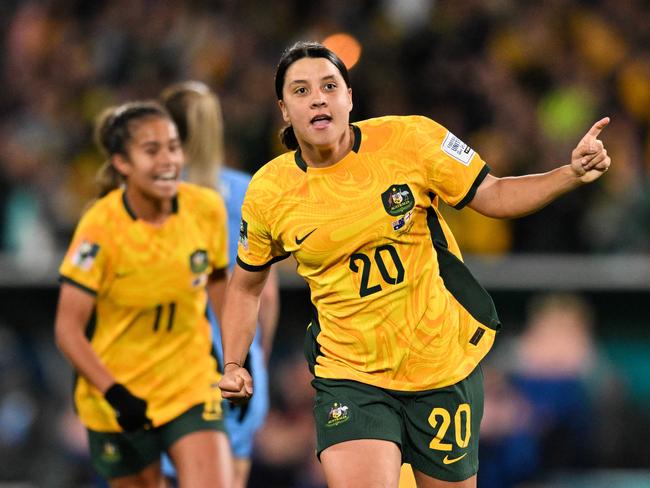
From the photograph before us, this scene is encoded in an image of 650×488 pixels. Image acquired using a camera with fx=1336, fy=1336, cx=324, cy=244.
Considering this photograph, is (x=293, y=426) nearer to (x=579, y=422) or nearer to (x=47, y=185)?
(x=579, y=422)

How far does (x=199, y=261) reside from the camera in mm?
5852

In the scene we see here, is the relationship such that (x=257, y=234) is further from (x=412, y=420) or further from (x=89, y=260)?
(x=89, y=260)

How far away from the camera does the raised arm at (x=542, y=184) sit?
423 centimetres

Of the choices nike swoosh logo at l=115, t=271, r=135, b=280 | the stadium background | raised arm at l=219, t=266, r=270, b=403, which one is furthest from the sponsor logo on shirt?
the stadium background

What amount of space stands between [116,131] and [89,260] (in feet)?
Result: 2.17

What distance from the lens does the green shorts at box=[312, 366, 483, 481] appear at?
4.61 meters

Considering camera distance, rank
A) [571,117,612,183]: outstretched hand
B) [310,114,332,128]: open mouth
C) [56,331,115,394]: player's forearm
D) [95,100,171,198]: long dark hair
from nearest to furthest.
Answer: [571,117,612,183]: outstretched hand
[310,114,332,128]: open mouth
[56,331,115,394]: player's forearm
[95,100,171,198]: long dark hair

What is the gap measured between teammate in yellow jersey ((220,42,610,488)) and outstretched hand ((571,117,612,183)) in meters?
0.20

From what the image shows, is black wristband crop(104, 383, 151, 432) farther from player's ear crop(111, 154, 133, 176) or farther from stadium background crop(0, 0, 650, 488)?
stadium background crop(0, 0, 650, 488)

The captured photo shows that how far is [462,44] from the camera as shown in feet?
36.2

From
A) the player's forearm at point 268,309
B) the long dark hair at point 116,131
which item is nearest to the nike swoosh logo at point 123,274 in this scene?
the long dark hair at point 116,131

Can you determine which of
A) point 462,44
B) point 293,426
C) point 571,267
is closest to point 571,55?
point 462,44

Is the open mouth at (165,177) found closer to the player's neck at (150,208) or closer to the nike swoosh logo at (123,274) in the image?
the player's neck at (150,208)

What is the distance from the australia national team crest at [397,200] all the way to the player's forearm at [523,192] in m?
0.22
